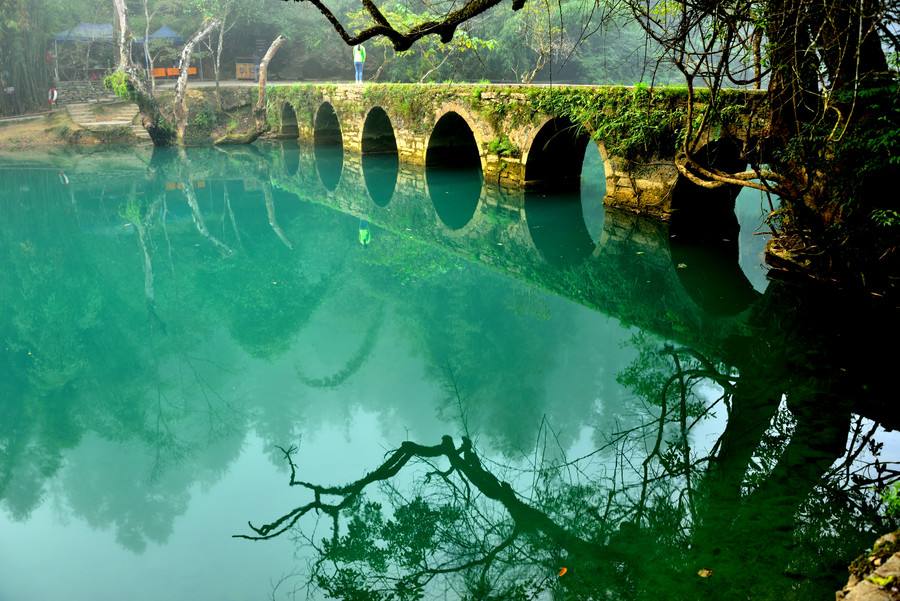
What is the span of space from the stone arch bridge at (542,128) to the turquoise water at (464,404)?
2.74ft

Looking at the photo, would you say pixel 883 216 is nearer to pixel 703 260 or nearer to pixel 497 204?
pixel 703 260

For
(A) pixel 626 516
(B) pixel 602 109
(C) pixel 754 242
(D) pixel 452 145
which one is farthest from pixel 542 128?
(A) pixel 626 516

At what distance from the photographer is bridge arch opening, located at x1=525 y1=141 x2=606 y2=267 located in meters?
9.36

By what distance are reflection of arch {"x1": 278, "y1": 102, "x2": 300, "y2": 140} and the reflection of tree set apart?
65.5ft

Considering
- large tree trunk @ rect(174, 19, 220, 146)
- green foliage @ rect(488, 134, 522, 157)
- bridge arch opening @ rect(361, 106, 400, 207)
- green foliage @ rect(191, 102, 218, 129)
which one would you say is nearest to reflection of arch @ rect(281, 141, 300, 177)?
bridge arch opening @ rect(361, 106, 400, 207)

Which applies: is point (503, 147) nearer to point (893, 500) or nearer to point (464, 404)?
point (464, 404)

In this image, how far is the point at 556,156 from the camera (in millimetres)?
12953

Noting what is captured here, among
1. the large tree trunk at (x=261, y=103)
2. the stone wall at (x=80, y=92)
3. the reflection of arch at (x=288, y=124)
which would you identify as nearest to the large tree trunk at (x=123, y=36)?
the large tree trunk at (x=261, y=103)

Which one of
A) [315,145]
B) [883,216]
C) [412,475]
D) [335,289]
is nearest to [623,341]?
[883,216]

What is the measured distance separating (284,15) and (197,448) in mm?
28104

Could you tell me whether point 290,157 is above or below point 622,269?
above

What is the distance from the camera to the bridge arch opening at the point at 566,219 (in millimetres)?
9359

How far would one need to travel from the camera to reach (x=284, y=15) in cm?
2941

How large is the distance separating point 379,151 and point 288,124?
577cm
